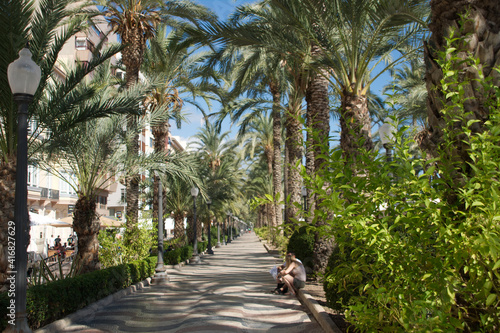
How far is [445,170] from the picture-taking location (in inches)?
132

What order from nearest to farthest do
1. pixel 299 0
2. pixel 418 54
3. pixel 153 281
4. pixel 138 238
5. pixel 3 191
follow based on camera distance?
pixel 3 191
pixel 299 0
pixel 418 54
pixel 153 281
pixel 138 238

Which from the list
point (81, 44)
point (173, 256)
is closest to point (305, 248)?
point (173, 256)

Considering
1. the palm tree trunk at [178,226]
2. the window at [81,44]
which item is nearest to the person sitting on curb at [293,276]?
the palm tree trunk at [178,226]

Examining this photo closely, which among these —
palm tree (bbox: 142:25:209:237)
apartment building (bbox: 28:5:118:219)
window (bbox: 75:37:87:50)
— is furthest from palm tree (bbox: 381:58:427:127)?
window (bbox: 75:37:87:50)

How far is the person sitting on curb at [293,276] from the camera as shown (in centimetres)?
1002

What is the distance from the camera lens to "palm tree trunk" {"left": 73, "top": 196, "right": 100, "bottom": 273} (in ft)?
36.7

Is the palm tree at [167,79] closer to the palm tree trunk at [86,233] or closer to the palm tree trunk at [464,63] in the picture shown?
the palm tree trunk at [86,233]

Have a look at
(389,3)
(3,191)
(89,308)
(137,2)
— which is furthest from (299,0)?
(137,2)

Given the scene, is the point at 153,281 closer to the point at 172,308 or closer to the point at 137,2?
the point at 172,308

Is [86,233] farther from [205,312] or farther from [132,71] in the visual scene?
[132,71]

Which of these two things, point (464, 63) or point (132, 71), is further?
point (132, 71)

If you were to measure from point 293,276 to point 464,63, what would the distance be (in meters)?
7.38

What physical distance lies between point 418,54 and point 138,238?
34.5 feet

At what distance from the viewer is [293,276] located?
10273 millimetres
